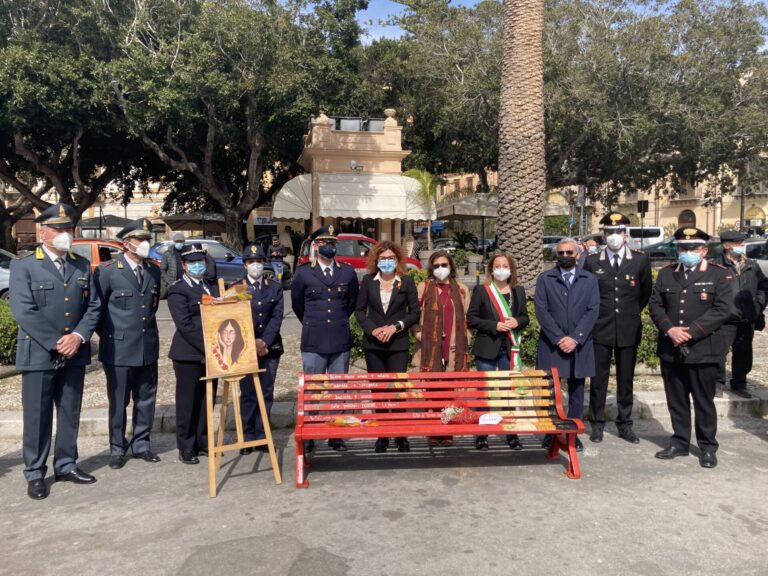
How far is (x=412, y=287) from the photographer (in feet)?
18.4

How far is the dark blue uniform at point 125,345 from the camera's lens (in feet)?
17.3

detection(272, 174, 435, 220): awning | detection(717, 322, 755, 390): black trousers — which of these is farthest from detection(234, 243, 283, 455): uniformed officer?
detection(272, 174, 435, 220): awning

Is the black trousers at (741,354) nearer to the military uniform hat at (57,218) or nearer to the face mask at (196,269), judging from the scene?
the face mask at (196,269)

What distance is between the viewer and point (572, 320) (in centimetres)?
562

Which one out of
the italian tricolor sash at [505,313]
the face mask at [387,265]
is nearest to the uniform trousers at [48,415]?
the face mask at [387,265]

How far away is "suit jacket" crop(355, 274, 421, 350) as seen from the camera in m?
5.54

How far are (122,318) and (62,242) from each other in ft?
2.56

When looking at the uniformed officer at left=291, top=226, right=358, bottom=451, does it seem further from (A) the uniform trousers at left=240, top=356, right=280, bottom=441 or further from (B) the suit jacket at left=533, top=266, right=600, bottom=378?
(B) the suit jacket at left=533, top=266, right=600, bottom=378

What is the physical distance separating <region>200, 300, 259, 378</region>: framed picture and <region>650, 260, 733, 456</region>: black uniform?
3.38 metres

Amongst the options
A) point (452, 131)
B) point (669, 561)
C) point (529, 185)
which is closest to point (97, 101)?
point (452, 131)

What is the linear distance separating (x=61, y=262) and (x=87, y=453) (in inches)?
72.4

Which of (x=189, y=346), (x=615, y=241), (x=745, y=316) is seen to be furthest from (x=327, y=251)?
(x=745, y=316)

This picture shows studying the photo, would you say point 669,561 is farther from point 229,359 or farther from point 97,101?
point 97,101

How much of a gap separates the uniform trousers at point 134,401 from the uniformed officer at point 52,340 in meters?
0.34
